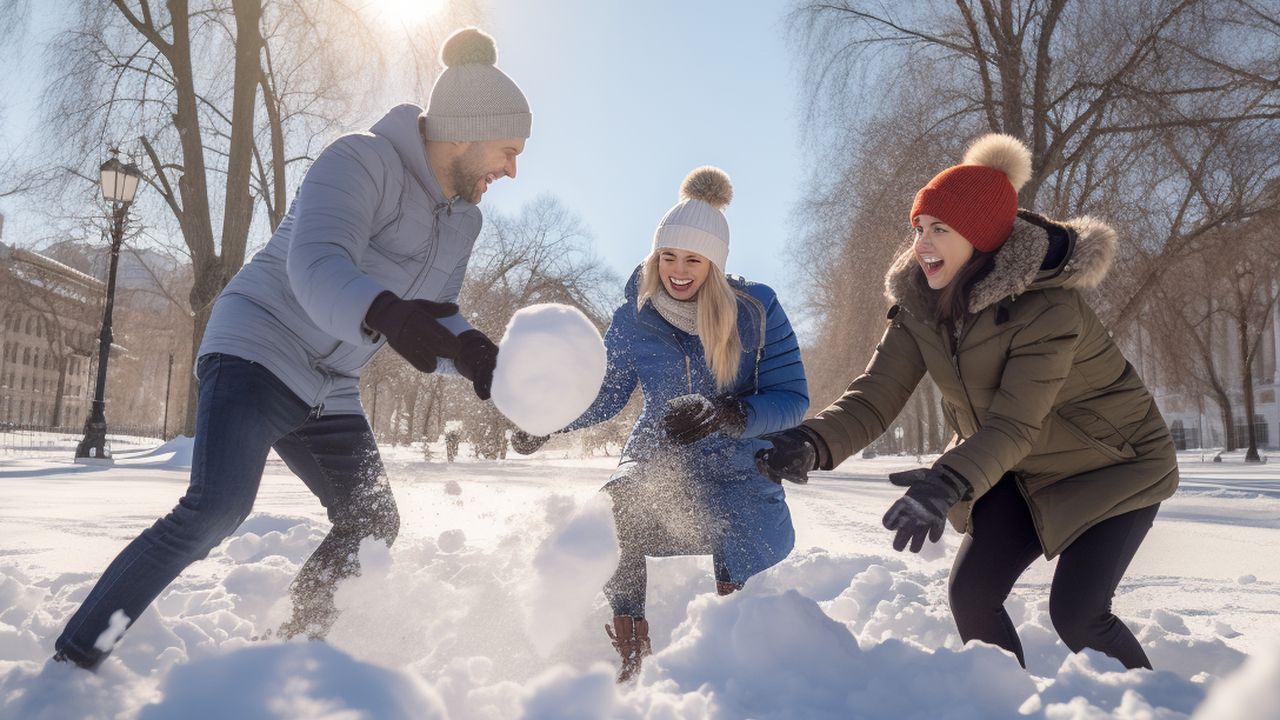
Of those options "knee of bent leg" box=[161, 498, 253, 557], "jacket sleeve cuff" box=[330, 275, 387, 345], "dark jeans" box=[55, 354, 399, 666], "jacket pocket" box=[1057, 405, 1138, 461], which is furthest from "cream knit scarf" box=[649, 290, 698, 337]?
"knee of bent leg" box=[161, 498, 253, 557]

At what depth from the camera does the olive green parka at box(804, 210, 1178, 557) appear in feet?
7.67

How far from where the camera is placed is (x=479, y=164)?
262 cm

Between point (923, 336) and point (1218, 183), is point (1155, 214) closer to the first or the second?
point (1218, 183)

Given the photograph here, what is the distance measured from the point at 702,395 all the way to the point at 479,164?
1073 millimetres

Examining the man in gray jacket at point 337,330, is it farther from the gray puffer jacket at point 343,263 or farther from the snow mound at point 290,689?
the snow mound at point 290,689

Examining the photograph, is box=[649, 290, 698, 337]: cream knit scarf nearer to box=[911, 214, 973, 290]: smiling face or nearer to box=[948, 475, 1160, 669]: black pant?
box=[911, 214, 973, 290]: smiling face

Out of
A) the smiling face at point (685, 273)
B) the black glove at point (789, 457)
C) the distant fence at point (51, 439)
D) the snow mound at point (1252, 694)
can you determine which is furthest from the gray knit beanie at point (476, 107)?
the distant fence at point (51, 439)

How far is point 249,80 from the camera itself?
12.7 m

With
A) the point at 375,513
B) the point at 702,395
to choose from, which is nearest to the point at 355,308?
the point at 375,513

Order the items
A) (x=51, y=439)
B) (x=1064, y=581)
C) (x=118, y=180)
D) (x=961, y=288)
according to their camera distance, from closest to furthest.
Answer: (x=1064, y=581) → (x=961, y=288) → (x=118, y=180) → (x=51, y=439)

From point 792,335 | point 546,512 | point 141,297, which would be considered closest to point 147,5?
point 546,512

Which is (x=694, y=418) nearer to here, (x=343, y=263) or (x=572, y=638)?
(x=572, y=638)

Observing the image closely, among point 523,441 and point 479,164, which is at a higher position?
point 479,164

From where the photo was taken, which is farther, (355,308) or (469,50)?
(469,50)
